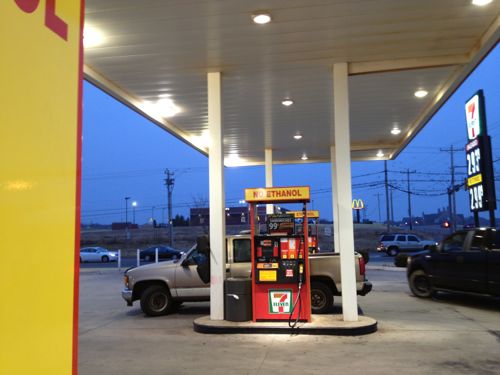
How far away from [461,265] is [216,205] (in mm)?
6339

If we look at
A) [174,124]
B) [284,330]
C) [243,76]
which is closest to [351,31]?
[243,76]

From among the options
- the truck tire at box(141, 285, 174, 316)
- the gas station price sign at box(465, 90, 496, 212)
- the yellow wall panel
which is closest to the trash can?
the truck tire at box(141, 285, 174, 316)

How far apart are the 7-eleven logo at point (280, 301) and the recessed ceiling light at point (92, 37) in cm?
557

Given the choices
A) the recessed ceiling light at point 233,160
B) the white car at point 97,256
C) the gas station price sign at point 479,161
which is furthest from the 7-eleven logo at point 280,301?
the white car at point 97,256

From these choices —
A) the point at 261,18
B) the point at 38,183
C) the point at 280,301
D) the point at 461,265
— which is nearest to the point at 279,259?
the point at 280,301

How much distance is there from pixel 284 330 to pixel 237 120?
7.07 meters

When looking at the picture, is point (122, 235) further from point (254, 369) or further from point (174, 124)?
point (254, 369)

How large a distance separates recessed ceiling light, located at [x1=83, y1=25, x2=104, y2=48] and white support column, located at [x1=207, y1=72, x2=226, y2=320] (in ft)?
8.37

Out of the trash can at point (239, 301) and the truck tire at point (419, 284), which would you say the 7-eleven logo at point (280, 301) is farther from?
the truck tire at point (419, 284)

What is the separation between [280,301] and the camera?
9.55m

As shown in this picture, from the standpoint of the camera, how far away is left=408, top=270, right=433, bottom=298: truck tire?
44.9ft

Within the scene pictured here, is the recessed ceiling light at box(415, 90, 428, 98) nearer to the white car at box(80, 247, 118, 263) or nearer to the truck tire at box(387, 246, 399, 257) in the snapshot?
the truck tire at box(387, 246, 399, 257)

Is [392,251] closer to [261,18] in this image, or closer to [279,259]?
[279,259]

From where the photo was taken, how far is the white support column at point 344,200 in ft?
30.8
